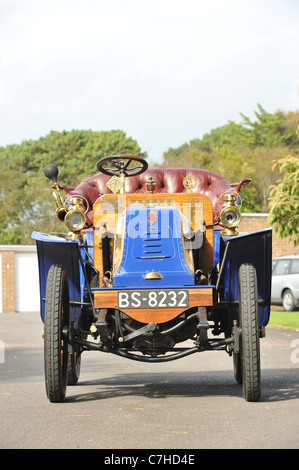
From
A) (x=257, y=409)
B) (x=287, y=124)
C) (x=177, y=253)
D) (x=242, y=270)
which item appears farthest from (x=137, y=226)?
(x=287, y=124)

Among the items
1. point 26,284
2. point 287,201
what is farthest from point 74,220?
point 26,284

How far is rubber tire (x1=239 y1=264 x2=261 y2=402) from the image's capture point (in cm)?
666

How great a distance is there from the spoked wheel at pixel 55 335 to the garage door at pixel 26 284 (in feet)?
88.0

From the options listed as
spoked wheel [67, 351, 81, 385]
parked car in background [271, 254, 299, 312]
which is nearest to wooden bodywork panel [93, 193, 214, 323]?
spoked wheel [67, 351, 81, 385]

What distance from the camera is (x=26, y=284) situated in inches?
1325

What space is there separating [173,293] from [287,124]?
55.4m

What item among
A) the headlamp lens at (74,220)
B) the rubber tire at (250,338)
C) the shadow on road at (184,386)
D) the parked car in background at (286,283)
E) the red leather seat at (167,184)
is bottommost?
the parked car in background at (286,283)

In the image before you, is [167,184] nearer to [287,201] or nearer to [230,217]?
[230,217]

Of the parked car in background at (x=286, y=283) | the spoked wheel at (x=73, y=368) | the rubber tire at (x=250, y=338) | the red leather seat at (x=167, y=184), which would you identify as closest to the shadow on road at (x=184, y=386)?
the spoked wheel at (x=73, y=368)

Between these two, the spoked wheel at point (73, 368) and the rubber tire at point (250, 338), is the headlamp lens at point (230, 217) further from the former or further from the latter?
the spoked wheel at point (73, 368)

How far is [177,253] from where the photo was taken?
23.1 feet

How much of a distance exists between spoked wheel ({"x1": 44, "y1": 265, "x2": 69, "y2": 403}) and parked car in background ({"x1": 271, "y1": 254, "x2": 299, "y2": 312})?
17256 millimetres

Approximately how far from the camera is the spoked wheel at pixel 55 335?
22.0 ft

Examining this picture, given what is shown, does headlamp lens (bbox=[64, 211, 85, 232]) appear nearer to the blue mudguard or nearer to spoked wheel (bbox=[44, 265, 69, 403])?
spoked wheel (bbox=[44, 265, 69, 403])
